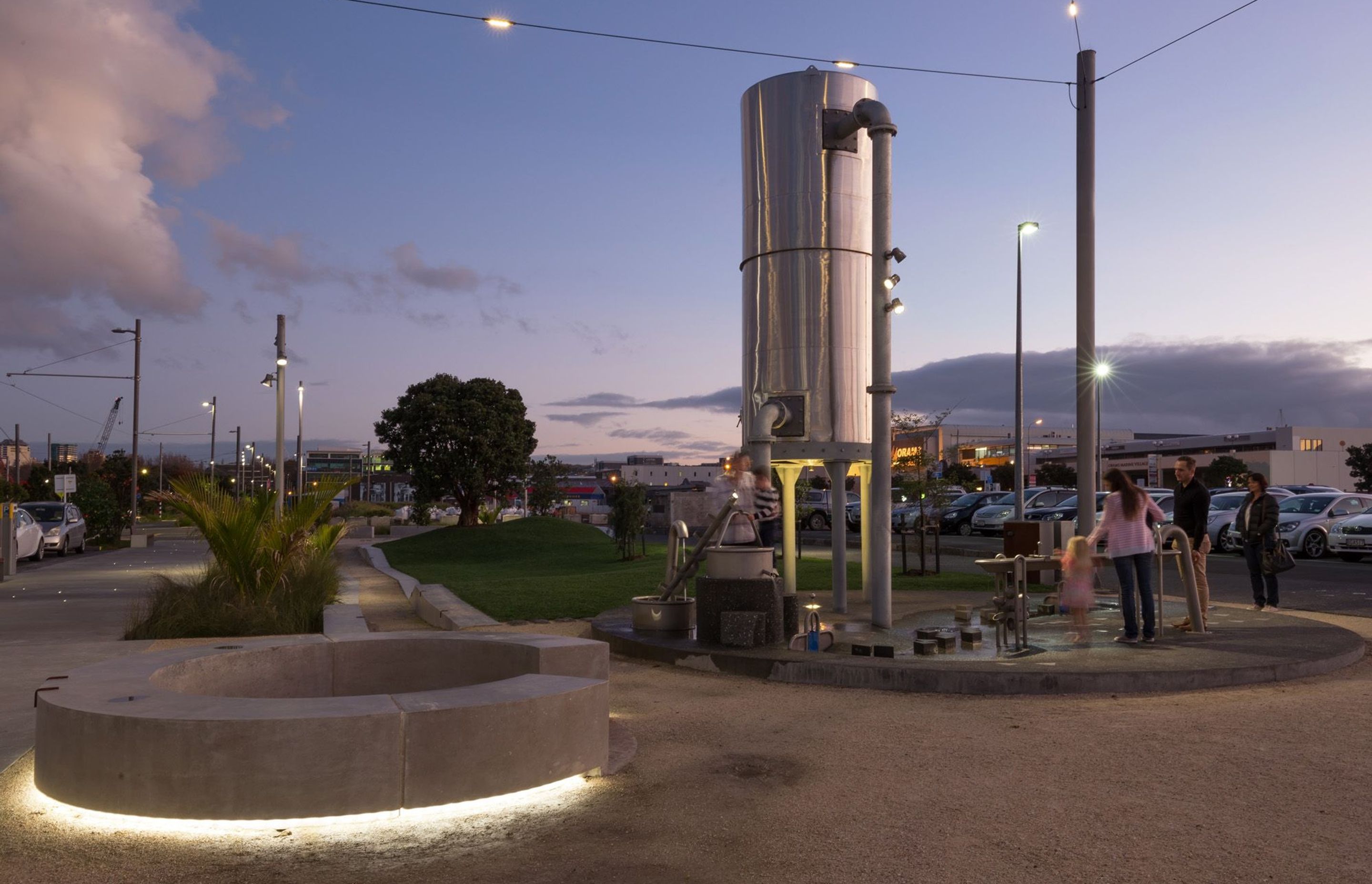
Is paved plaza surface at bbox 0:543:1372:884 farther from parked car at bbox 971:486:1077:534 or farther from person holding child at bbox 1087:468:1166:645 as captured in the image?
parked car at bbox 971:486:1077:534

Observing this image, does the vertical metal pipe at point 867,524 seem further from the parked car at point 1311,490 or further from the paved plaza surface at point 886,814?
the parked car at point 1311,490

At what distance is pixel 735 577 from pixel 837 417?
3962mm

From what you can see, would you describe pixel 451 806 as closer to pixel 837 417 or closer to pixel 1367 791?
pixel 1367 791

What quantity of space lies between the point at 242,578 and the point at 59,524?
22416 millimetres

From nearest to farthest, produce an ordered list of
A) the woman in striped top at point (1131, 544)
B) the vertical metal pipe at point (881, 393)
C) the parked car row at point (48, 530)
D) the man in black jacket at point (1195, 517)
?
the woman in striped top at point (1131, 544) → the vertical metal pipe at point (881, 393) → the man in black jacket at point (1195, 517) → the parked car row at point (48, 530)

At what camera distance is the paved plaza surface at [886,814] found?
13.9 ft

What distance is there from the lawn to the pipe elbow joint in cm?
711

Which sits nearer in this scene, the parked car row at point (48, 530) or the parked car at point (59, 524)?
the parked car row at point (48, 530)

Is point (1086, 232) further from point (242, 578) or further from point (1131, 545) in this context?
point (242, 578)

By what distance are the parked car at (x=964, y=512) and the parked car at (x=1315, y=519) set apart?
13.5 m

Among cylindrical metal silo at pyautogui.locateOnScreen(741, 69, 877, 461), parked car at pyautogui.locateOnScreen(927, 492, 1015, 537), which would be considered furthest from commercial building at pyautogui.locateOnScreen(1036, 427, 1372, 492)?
cylindrical metal silo at pyautogui.locateOnScreen(741, 69, 877, 461)

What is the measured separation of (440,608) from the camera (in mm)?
13031

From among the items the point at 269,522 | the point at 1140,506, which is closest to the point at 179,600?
the point at 269,522

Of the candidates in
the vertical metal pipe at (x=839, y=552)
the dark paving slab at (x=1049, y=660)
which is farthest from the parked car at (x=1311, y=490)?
the dark paving slab at (x=1049, y=660)
